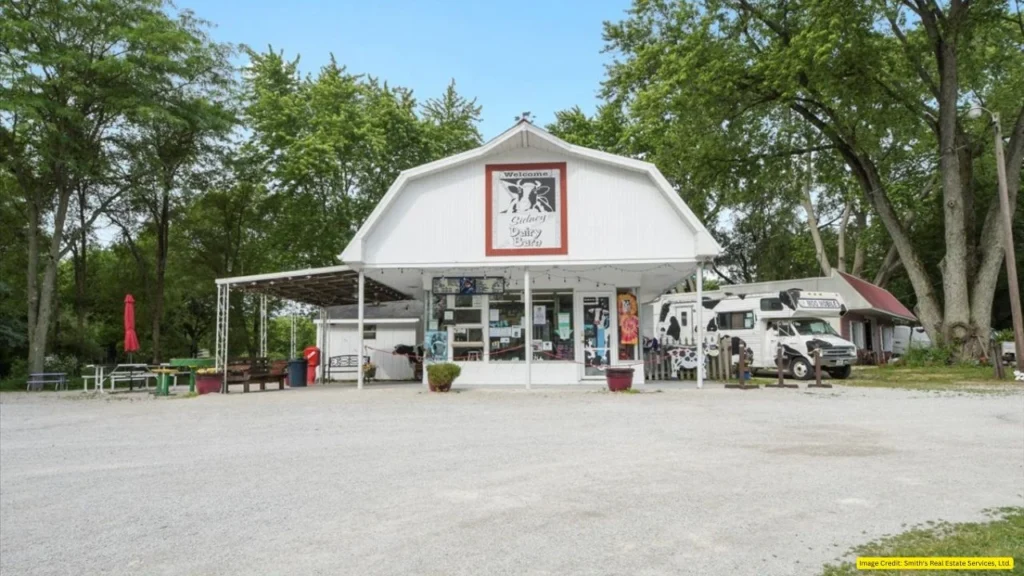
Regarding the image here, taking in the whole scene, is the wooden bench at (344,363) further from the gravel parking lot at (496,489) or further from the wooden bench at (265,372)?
the gravel parking lot at (496,489)

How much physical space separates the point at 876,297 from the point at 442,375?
25069 mm

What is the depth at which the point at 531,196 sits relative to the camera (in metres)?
17.5

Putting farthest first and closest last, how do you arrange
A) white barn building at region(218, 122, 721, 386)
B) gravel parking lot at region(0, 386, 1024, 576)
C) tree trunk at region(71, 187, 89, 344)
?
tree trunk at region(71, 187, 89, 344) → white barn building at region(218, 122, 721, 386) → gravel parking lot at region(0, 386, 1024, 576)

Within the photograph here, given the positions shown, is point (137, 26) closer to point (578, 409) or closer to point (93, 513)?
point (578, 409)

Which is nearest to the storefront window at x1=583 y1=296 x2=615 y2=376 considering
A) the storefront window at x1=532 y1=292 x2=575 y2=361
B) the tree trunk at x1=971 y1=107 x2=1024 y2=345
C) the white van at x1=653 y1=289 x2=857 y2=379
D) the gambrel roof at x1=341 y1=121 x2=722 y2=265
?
the storefront window at x1=532 y1=292 x2=575 y2=361

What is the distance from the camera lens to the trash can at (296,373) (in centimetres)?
2133

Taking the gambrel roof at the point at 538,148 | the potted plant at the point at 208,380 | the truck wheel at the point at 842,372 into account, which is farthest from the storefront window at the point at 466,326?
the truck wheel at the point at 842,372

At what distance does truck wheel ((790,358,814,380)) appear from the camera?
70.3 feet

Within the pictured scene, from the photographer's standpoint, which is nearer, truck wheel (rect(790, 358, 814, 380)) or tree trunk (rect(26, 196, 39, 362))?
truck wheel (rect(790, 358, 814, 380))

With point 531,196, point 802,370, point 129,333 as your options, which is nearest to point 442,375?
point 531,196

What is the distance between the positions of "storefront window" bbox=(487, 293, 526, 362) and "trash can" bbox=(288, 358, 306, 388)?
266 inches

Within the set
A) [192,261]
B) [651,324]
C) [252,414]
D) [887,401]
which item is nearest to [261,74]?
[192,261]

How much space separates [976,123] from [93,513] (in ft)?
119

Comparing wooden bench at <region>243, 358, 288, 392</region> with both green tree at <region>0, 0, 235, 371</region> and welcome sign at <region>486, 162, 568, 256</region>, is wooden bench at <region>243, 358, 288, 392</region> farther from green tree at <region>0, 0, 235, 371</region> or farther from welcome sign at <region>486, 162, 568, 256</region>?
green tree at <region>0, 0, 235, 371</region>
